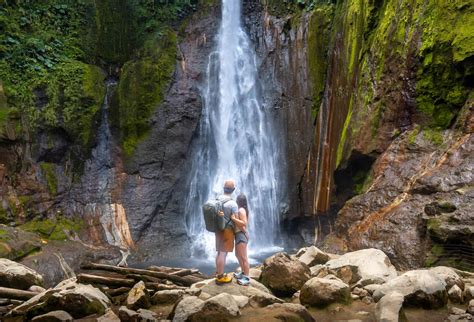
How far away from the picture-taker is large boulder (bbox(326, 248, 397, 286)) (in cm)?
662

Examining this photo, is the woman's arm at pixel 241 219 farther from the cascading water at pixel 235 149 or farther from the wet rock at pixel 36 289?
the cascading water at pixel 235 149

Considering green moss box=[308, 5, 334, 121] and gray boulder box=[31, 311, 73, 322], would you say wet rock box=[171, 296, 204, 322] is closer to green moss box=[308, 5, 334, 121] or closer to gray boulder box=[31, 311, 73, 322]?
gray boulder box=[31, 311, 73, 322]

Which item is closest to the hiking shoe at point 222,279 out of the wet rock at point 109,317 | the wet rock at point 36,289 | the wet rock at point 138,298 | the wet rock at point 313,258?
the wet rock at point 138,298

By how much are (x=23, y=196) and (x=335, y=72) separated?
34.4ft

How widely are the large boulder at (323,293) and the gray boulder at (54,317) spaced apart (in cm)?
290

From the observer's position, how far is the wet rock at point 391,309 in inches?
189

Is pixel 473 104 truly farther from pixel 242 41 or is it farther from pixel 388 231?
pixel 242 41

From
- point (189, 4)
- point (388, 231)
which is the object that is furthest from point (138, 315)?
point (189, 4)

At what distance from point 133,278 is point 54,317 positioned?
167cm

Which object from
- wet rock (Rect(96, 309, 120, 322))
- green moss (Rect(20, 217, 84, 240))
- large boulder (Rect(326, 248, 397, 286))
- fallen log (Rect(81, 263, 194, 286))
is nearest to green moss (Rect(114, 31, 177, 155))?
green moss (Rect(20, 217, 84, 240))

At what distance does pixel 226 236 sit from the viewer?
6.11 m

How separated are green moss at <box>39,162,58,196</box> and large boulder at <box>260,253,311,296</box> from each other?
10212mm

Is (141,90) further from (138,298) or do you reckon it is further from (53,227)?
(138,298)

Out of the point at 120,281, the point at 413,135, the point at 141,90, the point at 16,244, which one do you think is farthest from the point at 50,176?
the point at 413,135
